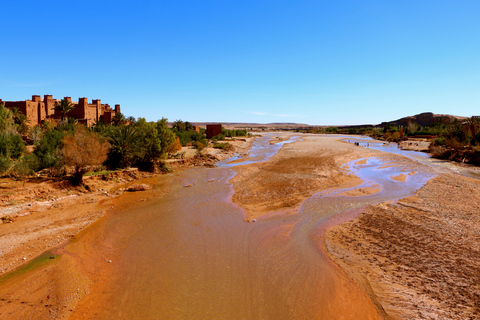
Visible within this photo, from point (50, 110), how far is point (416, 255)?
4134 cm

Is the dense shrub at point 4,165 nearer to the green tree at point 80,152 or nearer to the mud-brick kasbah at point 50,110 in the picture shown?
the green tree at point 80,152

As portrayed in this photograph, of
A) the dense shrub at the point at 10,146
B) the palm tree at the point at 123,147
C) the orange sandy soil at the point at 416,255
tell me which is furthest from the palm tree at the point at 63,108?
the orange sandy soil at the point at 416,255

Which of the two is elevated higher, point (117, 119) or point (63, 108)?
point (63, 108)

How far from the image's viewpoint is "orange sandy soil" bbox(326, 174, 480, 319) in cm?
502

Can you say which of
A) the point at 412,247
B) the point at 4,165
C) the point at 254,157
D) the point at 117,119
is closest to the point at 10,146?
the point at 4,165

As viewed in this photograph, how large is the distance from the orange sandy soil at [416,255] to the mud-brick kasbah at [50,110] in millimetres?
36179

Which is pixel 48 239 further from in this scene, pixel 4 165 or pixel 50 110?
pixel 50 110

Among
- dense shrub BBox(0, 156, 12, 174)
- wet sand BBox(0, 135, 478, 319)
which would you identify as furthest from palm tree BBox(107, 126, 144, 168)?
wet sand BBox(0, 135, 478, 319)

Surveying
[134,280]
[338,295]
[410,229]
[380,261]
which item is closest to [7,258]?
[134,280]

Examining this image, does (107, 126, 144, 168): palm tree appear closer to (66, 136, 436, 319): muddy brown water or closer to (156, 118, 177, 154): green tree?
(156, 118, 177, 154): green tree

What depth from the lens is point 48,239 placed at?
7.86 m

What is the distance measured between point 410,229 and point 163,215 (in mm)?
8751

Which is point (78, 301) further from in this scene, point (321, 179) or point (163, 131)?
point (163, 131)

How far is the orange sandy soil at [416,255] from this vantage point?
502 cm
